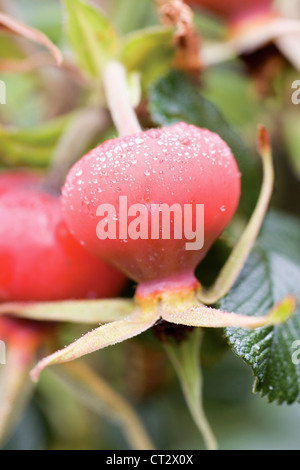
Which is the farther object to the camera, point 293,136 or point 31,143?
point 293,136

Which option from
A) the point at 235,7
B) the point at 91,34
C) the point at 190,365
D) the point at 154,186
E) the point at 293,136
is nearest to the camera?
the point at 154,186

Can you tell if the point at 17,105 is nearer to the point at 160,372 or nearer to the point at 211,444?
the point at 160,372

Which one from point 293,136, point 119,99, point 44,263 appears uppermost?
point 293,136

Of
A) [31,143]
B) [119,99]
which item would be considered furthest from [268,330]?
[31,143]

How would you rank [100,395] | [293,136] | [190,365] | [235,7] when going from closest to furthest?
1. [190,365]
2. [100,395]
3. [235,7]
4. [293,136]

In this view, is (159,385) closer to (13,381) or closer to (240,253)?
(13,381)

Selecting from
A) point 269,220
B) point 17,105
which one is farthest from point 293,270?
point 17,105

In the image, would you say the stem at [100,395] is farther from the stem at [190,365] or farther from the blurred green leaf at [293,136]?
the blurred green leaf at [293,136]
